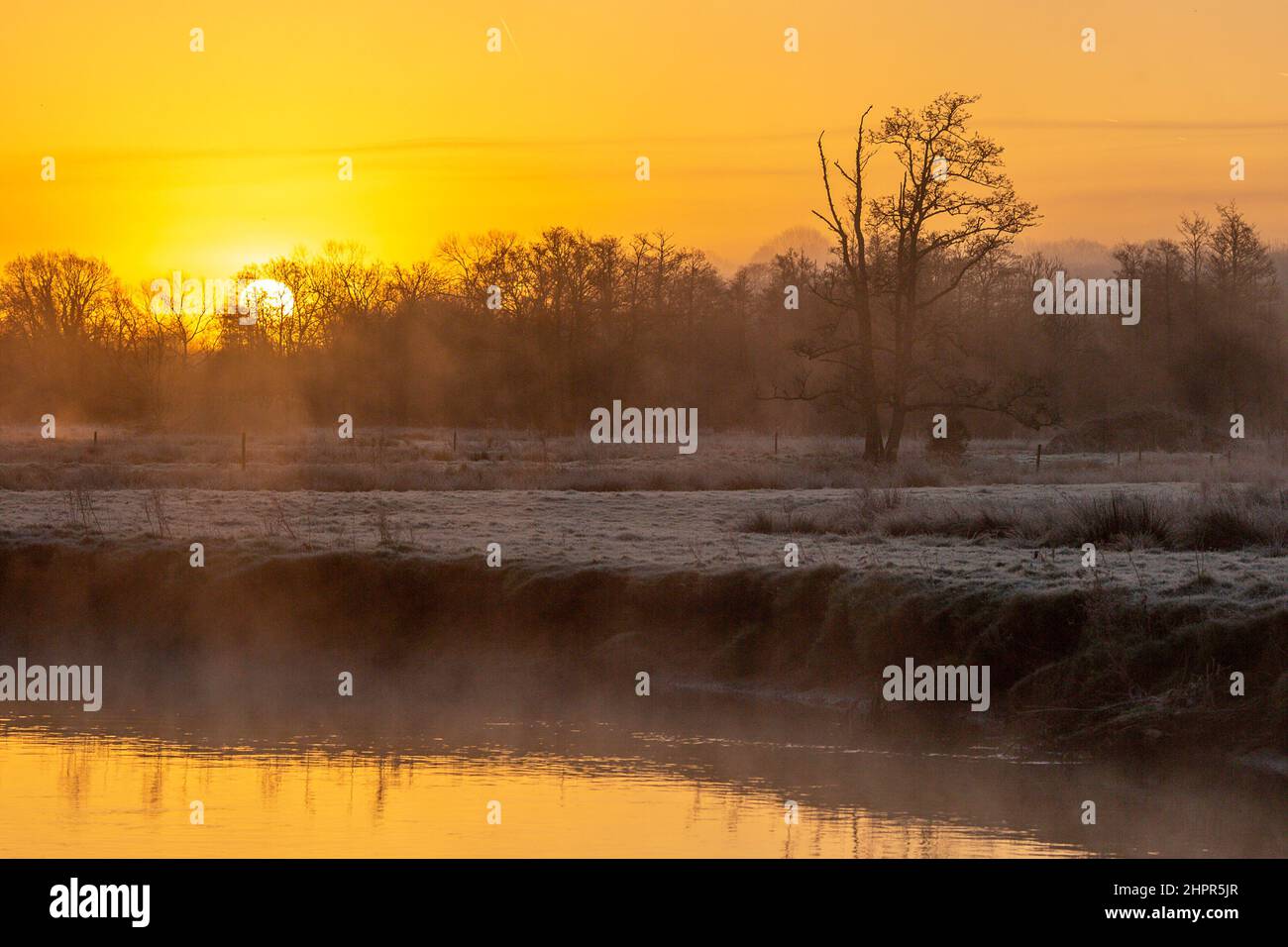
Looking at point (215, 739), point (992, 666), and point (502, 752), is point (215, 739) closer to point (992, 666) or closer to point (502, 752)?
point (502, 752)

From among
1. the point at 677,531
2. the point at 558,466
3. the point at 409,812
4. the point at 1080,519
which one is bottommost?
the point at 409,812

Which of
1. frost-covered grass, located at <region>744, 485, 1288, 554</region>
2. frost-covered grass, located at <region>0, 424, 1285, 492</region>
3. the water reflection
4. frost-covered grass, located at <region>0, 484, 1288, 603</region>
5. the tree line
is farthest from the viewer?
the tree line

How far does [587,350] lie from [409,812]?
72.6 meters

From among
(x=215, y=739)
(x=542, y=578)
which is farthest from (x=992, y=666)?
(x=215, y=739)

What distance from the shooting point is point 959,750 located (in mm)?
17500

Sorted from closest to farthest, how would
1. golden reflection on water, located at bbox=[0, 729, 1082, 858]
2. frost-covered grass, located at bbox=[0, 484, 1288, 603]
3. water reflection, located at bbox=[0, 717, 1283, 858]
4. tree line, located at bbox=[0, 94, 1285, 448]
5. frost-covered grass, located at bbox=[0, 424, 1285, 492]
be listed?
golden reflection on water, located at bbox=[0, 729, 1082, 858] → water reflection, located at bbox=[0, 717, 1283, 858] → frost-covered grass, located at bbox=[0, 484, 1288, 603] → frost-covered grass, located at bbox=[0, 424, 1285, 492] → tree line, located at bbox=[0, 94, 1285, 448]

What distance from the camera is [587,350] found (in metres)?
86.8

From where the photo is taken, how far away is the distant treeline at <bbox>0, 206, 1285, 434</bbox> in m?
86.5

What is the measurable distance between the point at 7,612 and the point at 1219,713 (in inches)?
686

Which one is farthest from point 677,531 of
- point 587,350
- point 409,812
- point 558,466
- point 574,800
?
point 587,350

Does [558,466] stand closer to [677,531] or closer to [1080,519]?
[677,531]

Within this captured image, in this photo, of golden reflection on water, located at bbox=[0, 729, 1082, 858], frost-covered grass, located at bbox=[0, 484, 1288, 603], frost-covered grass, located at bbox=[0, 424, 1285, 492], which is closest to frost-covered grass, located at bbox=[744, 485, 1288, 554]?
frost-covered grass, located at bbox=[0, 484, 1288, 603]

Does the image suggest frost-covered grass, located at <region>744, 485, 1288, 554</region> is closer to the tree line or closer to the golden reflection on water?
the golden reflection on water

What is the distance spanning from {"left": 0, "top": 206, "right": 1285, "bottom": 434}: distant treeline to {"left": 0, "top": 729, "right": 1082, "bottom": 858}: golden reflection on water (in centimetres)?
6077
